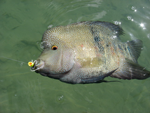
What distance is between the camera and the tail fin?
98.1 inches

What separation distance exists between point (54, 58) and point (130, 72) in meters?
1.60

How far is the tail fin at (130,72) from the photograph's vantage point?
8.18 feet

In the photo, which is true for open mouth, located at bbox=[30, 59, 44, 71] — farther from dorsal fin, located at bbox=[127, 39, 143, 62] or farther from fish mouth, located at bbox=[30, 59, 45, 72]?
dorsal fin, located at bbox=[127, 39, 143, 62]

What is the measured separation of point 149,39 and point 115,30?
156cm

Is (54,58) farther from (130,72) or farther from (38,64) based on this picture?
(130,72)

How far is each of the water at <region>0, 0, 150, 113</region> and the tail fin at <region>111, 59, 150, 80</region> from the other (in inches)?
23.3

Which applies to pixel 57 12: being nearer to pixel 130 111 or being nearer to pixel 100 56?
pixel 100 56

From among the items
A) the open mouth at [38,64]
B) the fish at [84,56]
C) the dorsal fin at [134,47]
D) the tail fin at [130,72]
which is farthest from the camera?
the dorsal fin at [134,47]

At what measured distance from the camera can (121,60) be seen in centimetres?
250

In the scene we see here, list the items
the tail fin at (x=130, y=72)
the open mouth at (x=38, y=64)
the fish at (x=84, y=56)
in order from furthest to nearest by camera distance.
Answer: the tail fin at (x=130, y=72), the fish at (x=84, y=56), the open mouth at (x=38, y=64)

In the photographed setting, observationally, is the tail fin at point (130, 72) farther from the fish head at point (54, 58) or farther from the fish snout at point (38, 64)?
the fish snout at point (38, 64)

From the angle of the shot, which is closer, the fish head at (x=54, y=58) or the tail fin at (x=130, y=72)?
the fish head at (x=54, y=58)

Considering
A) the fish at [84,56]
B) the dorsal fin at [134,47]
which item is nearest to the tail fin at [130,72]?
the fish at [84,56]

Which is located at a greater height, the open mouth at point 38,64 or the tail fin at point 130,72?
the open mouth at point 38,64
